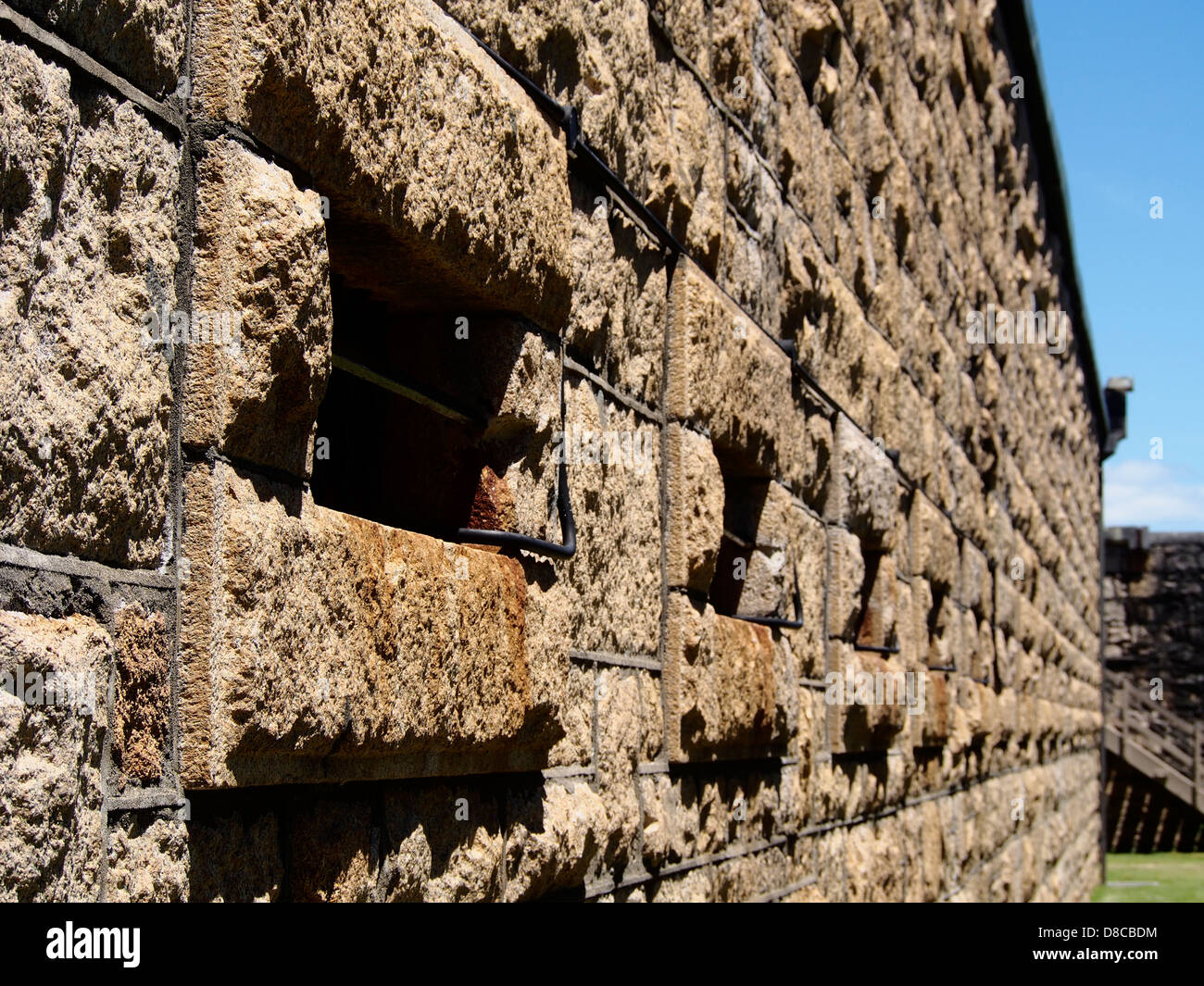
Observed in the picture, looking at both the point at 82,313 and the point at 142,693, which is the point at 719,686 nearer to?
the point at 142,693

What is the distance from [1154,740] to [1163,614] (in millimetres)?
2798

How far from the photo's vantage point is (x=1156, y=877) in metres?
14.1

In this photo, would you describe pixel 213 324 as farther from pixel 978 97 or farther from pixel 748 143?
pixel 978 97

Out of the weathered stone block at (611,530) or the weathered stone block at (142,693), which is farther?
the weathered stone block at (611,530)

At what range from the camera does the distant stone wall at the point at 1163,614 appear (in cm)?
2033

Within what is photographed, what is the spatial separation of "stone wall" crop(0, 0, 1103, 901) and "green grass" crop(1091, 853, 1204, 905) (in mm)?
7011

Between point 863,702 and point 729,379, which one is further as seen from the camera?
point 863,702

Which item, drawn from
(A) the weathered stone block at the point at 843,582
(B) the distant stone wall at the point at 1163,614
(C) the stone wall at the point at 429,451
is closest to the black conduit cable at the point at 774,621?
(C) the stone wall at the point at 429,451

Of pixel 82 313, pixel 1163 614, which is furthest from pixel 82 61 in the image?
pixel 1163 614

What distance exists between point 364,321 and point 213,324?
2.35 ft

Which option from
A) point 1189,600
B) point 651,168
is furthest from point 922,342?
point 1189,600

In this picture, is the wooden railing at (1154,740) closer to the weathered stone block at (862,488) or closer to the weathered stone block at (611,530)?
the weathered stone block at (862,488)

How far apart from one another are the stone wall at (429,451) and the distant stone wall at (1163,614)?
17.1 meters

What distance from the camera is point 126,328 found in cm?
142
